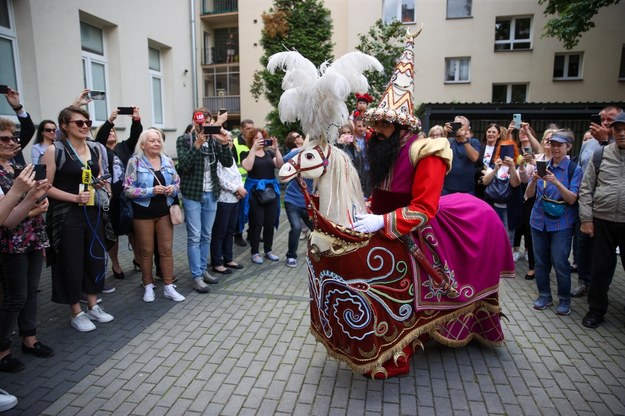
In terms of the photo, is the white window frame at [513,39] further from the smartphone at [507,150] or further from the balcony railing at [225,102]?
the smartphone at [507,150]

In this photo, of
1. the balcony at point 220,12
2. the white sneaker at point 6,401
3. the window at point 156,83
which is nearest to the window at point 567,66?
the balcony at point 220,12

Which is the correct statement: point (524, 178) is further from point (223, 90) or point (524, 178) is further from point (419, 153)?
point (223, 90)

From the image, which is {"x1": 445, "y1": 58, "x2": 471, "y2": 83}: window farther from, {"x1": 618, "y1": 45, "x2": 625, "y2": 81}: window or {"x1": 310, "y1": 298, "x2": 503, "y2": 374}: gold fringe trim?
{"x1": 310, "y1": 298, "x2": 503, "y2": 374}: gold fringe trim

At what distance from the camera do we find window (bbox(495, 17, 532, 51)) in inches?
680

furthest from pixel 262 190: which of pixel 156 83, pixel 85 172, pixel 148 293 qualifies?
pixel 156 83

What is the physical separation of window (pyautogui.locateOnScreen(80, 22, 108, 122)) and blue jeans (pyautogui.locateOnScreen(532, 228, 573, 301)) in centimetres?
998

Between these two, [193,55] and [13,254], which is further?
[193,55]

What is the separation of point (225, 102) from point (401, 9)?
31.9 feet

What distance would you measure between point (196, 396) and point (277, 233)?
554cm

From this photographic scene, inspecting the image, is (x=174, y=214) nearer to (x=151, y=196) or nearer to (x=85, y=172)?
(x=151, y=196)

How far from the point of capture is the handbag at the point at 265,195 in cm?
626

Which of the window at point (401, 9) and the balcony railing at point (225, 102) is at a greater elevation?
the window at point (401, 9)

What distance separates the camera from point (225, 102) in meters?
21.8

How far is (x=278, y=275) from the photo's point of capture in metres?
5.89
